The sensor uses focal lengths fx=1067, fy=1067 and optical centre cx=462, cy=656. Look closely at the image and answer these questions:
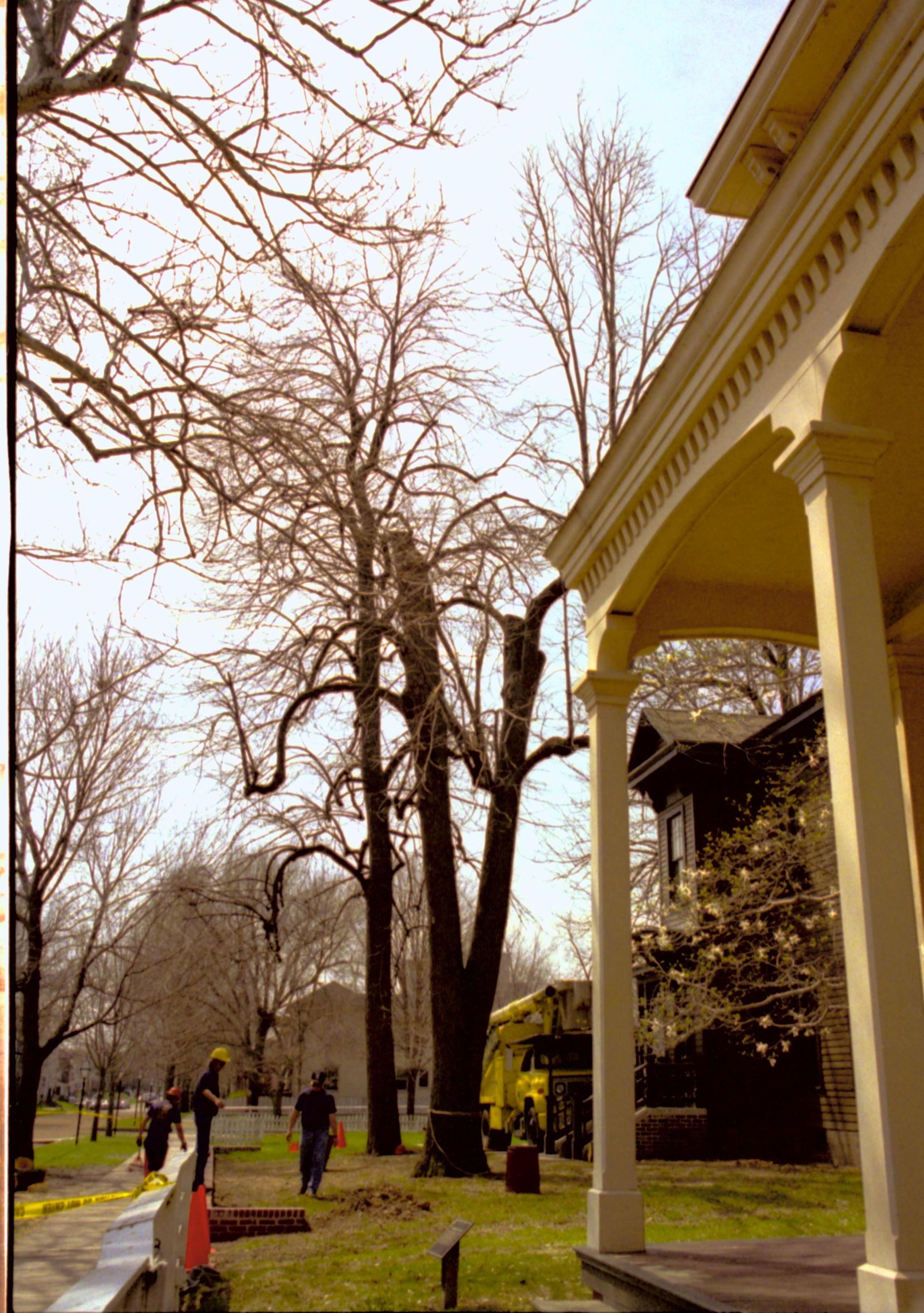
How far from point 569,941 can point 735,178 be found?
15.2 metres

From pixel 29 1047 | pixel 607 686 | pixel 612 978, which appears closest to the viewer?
pixel 612 978

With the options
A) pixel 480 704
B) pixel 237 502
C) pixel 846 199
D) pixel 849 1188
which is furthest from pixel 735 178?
pixel 849 1188

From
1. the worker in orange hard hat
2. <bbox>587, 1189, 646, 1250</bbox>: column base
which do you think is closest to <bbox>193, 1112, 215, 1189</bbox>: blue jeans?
the worker in orange hard hat

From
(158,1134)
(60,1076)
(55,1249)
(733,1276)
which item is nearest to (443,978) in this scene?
(158,1134)

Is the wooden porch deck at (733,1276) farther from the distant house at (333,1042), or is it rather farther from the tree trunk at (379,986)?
the distant house at (333,1042)

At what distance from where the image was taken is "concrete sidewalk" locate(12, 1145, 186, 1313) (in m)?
6.19

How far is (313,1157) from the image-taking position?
10.3 metres

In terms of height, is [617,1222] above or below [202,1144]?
above

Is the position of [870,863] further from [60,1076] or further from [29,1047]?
[60,1076]

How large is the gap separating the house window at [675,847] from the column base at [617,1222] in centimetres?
1196

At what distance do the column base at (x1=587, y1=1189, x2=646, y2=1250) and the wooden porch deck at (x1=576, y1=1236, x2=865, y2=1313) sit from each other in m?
0.06

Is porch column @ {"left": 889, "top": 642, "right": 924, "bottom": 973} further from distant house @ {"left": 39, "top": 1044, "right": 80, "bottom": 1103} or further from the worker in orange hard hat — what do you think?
distant house @ {"left": 39, "top": 1044, "right": 80, "bottom": 1103}

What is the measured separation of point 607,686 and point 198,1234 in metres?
4.59

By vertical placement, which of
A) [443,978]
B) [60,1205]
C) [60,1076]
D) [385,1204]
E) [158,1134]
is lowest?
[60,1076]
